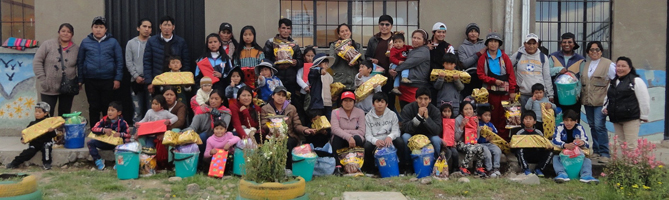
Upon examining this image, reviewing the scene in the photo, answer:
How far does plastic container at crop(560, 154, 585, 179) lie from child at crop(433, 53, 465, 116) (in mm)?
1526

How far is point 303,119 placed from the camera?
8.49 metres

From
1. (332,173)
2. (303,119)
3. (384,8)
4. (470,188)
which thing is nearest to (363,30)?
(384,8)

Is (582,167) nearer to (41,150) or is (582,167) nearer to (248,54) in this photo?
(248,54)

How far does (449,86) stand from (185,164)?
3.60m

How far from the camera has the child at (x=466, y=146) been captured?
7.64 m

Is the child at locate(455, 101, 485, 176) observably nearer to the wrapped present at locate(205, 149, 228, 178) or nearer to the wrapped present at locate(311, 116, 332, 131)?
the wrapped present at locate(311, 116, 332, 131)

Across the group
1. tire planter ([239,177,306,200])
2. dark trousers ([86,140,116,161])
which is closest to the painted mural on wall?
dark trousers ([86,140,116,161])

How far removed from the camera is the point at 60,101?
28.7ft

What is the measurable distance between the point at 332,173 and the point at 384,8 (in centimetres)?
330

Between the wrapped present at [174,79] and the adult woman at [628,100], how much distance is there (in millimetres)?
5529

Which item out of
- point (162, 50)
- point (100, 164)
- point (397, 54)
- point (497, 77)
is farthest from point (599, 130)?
point (100, 164)

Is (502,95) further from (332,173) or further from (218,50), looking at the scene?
(218,50)

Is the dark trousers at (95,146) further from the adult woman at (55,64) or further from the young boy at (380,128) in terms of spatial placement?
the young boy at (380,128)

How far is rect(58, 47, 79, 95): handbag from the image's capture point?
8.55m
